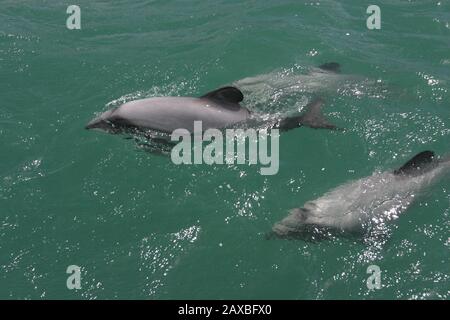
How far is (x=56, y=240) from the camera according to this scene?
8812 mm

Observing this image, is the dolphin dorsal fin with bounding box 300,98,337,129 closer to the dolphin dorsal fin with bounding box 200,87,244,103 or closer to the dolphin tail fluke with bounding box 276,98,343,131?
the dolphin tail fluke with bounding box 276,98,343,131

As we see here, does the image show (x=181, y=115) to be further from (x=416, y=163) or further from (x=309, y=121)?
(x=416, y=163)

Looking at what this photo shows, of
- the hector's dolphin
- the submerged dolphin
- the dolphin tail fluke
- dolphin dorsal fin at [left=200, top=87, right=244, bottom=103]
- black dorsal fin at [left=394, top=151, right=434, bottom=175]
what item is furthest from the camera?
the dolphin tail fluke

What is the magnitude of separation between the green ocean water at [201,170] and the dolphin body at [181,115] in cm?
37

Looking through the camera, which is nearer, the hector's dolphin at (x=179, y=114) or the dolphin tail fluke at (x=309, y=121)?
the hector's dolphin at (x=179, y=114)

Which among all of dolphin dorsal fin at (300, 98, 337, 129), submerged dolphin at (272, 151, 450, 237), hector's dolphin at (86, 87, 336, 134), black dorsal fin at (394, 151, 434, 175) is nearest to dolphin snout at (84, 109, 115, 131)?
hector's dolphin at (86, 87, 336, 134)

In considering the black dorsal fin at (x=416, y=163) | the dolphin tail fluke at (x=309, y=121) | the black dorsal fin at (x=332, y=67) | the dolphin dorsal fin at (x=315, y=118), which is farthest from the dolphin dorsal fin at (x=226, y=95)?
the black dorsal fin at (x=332, y=67)

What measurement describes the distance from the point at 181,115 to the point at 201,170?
41.7 inches

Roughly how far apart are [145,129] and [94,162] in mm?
1225

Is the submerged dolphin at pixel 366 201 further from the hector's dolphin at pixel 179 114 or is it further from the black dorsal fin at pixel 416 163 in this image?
the hector's dolphin at pixel 179 114

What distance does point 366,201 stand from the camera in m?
9.20

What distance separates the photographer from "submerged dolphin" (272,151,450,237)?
8.80 metres

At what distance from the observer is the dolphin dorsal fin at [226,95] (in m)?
10.5
